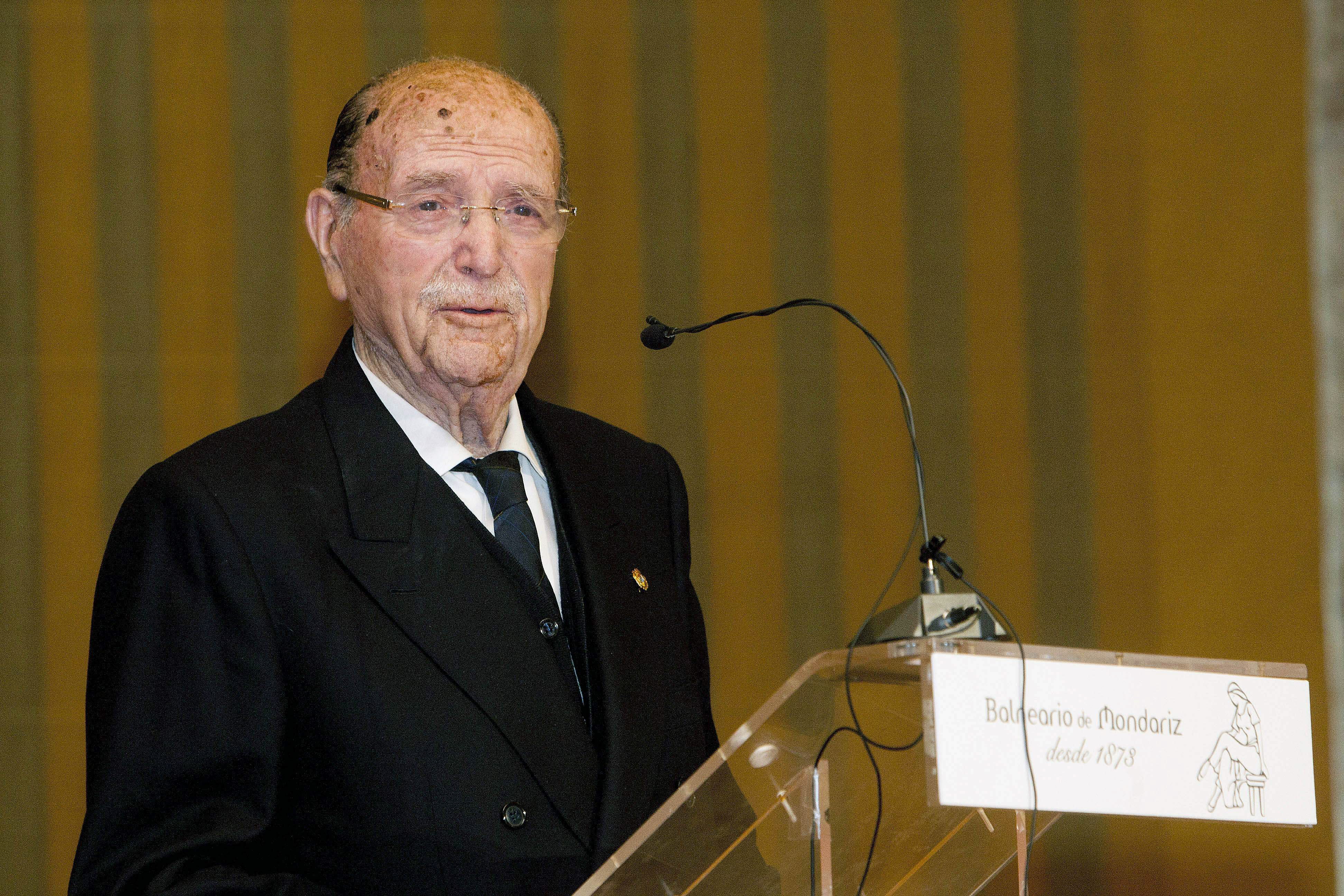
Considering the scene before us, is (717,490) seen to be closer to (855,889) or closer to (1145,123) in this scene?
(1145,123)

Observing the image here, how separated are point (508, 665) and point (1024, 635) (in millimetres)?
1728

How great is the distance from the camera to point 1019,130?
298cm

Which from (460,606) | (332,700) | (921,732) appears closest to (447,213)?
(460,606)

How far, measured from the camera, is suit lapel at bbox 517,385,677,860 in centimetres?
151

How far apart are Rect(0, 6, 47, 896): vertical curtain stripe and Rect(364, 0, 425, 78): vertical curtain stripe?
2.20 ft

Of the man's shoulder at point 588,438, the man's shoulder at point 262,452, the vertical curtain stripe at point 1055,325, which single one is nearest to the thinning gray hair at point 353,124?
the man's shoulder at point 262,452

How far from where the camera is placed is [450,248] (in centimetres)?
169

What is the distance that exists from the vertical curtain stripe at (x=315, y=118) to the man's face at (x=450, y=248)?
1.02 meters

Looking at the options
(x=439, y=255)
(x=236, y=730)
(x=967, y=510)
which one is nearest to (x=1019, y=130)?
(x=967, y=510)

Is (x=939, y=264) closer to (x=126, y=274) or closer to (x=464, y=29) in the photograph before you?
(x=464, y=29)

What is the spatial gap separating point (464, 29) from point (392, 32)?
15 cm

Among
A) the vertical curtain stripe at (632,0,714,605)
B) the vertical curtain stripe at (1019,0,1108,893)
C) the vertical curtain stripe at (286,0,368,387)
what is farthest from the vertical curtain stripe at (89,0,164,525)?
the vertical curtain stripe at (1019,0,1108,893)

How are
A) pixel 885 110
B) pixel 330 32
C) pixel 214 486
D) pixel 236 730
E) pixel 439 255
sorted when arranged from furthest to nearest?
pixel 885 110
pixel 330 32
pixel 439 255
pixel 214 486
pixel 236 730

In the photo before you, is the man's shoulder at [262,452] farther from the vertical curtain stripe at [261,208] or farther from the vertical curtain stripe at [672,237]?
the vertical curtain stripe at [672,237]
